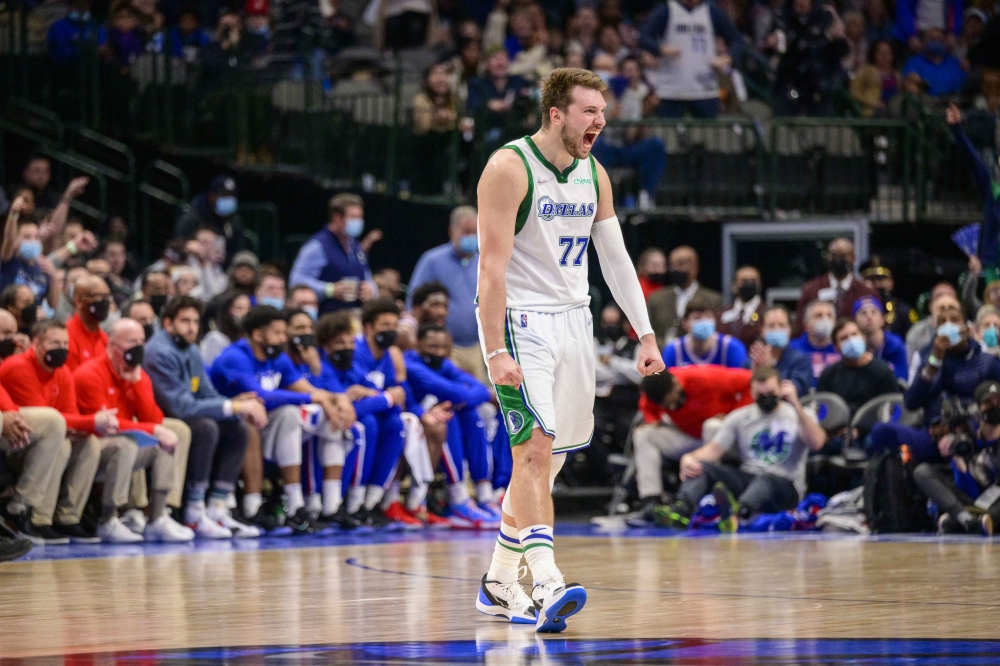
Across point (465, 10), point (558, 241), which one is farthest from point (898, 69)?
point (558, 241)

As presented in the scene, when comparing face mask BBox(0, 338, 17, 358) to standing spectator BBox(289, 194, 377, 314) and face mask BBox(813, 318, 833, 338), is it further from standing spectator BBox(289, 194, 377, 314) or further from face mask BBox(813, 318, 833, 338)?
face mask BBox(813, 318, 833, 338)

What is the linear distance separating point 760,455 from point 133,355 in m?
4.47

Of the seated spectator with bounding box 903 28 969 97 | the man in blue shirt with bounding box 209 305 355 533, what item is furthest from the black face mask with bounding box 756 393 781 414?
the seated spectator with bounding box 903 28 969 97

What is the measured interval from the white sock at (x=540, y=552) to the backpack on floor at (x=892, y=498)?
5.20m

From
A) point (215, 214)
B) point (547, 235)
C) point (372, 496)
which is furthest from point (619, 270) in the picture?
point (215, 214)

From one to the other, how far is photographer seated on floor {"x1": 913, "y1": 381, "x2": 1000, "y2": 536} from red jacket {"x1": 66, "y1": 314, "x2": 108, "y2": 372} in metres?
5.54

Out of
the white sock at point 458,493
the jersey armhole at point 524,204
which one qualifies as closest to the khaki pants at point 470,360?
the white sock at point 458,493

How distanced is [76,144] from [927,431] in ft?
30.8

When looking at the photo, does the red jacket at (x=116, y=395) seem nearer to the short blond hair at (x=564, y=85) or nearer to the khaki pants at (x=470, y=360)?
the khaki pants at (x=470, y=360)

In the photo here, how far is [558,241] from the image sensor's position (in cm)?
599

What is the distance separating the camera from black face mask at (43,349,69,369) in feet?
31.7

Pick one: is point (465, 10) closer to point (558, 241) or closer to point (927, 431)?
point (927, 431)

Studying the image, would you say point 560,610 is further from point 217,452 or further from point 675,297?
point 675,297

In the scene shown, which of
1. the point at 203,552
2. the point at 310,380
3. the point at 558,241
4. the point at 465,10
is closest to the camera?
the point at 558,241
